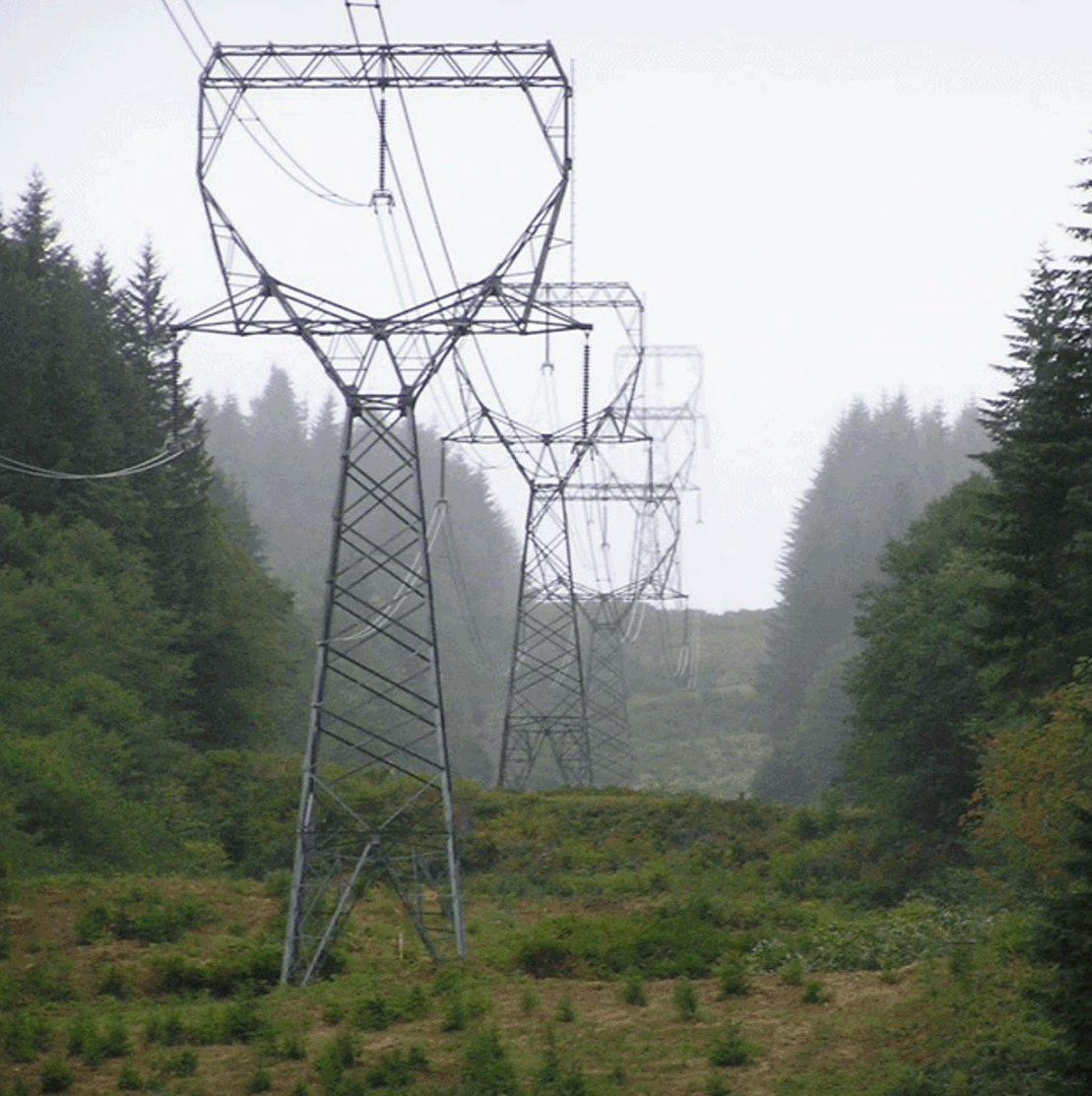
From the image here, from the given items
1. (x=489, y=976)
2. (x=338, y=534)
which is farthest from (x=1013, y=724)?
(x=338, y=534)

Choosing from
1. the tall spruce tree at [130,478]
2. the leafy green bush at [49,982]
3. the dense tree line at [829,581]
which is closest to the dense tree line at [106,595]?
the tall spruce tree at [130,478]

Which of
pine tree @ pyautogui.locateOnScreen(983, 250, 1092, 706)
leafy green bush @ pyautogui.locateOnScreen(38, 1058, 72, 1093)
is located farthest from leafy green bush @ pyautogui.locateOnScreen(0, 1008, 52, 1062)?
pine tree @ pyautogui.locateOnScreen(983, 250, 1092, 706)

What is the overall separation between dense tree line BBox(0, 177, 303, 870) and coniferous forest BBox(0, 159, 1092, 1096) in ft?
0.40

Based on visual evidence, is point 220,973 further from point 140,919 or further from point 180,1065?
point 180,1065

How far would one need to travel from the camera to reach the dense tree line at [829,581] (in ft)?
301

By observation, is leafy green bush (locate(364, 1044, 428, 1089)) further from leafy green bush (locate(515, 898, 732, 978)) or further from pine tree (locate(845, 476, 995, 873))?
pine tree (locate(845, 476, 995, 873))

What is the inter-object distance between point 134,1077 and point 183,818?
896 inches

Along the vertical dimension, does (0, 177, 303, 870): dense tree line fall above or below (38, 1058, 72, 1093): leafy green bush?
above

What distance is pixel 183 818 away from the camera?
39875 mm

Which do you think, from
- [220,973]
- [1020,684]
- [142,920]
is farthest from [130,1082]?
[1020,684]

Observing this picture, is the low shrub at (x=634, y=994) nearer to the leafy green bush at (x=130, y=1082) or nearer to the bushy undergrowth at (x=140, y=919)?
the leafy green bush at (x=130, y=1082)

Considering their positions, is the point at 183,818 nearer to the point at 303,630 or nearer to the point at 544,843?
the point at 544,843

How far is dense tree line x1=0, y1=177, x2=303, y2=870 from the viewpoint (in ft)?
114

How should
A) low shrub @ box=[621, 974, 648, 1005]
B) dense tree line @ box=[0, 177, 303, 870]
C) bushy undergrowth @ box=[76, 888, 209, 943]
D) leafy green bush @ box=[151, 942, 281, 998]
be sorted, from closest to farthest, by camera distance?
low shrub @ box=[621, 974, 648, 1005], leafy green bush @ box=[151, 942, 281, 998], bushy undergrowth @ box=[76, 888, 209, 943], dense tree line @ box=[0, 177, 303, 870]
